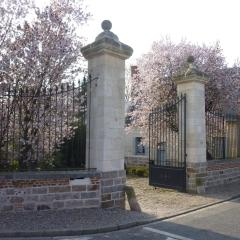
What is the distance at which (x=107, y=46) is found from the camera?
9.27 m

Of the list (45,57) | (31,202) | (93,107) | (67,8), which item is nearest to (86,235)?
(31,202)

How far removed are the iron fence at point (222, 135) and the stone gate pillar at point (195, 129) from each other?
226cm

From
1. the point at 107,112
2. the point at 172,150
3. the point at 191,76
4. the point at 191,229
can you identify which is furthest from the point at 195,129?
the point at 191,229

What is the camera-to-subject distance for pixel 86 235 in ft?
23.9

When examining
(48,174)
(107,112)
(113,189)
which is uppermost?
(107,112)

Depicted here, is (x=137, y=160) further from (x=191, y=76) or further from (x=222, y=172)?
(x=191, y=76)

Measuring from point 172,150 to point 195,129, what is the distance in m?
1.55

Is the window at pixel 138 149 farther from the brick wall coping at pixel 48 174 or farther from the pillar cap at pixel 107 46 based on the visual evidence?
the brick wall coping at pixel 48 174

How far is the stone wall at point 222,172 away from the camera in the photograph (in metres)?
13.8

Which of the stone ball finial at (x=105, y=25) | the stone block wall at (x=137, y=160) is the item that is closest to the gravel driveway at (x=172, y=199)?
the stone ball finial at (x=105, y=25)

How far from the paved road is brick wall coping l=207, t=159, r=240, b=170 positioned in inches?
168

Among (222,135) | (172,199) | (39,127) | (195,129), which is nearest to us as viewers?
(39,127)

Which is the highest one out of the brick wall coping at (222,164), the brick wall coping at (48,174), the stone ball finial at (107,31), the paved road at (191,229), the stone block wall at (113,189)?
the stone ball finial at (107,31)

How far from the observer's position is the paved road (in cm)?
724
